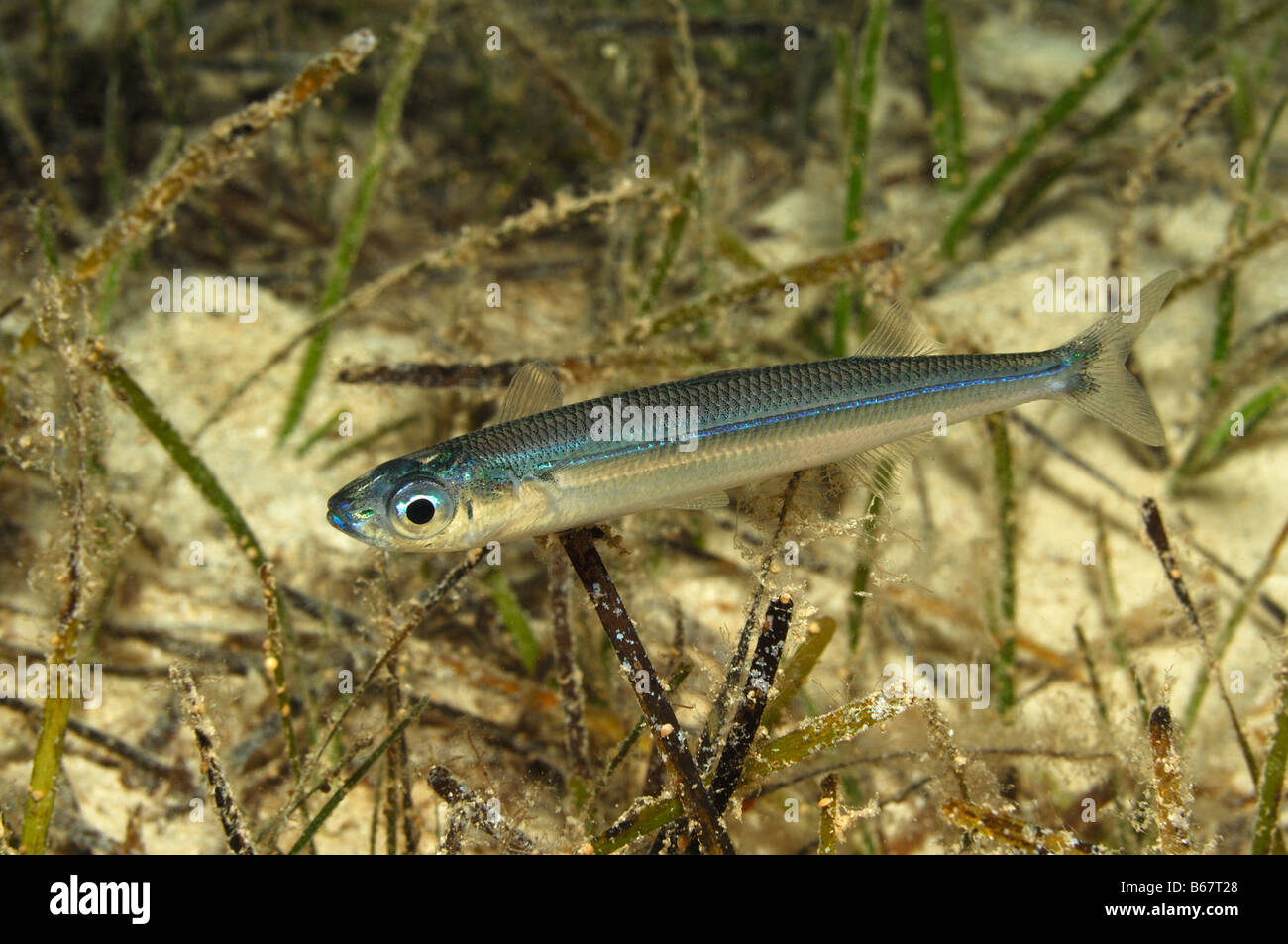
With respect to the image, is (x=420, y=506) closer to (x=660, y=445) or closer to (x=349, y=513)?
(x=349, y=513)

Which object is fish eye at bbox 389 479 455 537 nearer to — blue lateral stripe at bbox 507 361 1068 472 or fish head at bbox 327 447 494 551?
fish head at bbox 327 447 494 551

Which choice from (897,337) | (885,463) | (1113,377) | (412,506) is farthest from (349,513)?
(1113,377)

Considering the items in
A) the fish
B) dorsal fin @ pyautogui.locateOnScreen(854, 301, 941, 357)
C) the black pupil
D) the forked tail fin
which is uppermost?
dorsal fin @ pyautogui.locateOnScreen(854, 301, 941, 357)

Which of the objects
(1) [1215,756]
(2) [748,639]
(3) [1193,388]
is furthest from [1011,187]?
(2) [748,639]

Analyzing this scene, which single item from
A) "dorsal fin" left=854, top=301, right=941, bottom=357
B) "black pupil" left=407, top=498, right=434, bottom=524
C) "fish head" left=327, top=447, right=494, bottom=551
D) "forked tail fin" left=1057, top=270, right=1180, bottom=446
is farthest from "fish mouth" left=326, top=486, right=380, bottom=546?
"forked tail fin" left=1057, top=270, right=1180, bottom=446

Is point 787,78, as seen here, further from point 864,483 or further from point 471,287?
point 864,483
